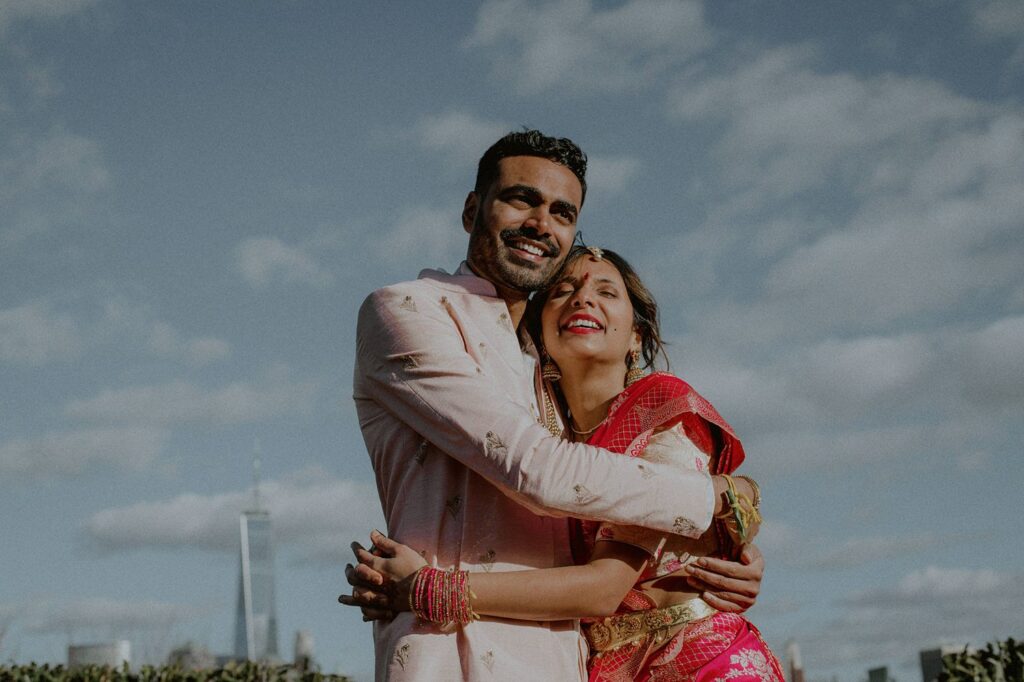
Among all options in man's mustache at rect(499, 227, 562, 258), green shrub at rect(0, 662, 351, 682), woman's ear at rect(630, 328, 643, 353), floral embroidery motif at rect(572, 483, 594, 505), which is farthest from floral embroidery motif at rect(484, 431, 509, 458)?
green shrub at rect(0, 662, 351, 682)

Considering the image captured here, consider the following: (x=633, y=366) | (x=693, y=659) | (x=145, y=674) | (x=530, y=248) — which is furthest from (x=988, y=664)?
(x=145, y=674)

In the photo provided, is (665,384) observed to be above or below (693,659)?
above

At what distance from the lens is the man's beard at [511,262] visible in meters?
3.25

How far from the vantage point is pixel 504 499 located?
2801 millimetres

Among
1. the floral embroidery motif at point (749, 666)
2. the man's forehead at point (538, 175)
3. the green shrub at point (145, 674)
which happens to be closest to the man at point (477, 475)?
the floral embroidery motif at point (749, 666)

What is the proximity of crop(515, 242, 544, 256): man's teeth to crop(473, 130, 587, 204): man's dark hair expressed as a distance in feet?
0.90

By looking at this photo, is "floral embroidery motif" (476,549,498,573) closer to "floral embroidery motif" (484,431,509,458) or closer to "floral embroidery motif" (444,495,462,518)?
"floral embroidery motif" (444,495,462,518)

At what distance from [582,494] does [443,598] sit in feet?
1.32

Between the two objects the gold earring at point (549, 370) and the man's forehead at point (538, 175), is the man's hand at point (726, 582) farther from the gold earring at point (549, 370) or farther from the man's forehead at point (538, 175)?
the man's forehead at point (538, 175)

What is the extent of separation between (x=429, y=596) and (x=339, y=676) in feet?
19.6

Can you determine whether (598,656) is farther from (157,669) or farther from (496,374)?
(157,669)

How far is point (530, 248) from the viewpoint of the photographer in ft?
10.8

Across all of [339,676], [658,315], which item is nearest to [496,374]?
[658,315]

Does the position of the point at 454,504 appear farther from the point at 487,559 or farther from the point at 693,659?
the point at 693,659
